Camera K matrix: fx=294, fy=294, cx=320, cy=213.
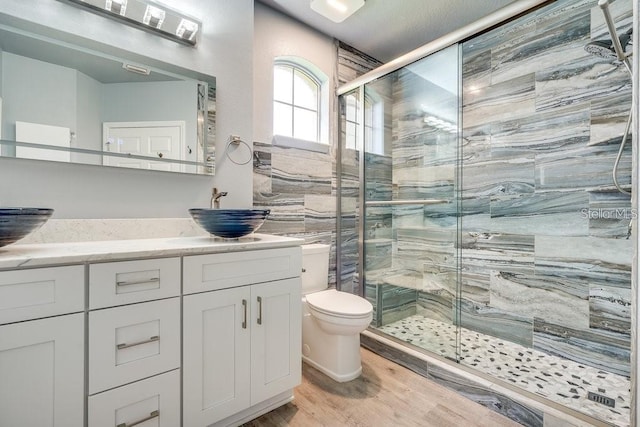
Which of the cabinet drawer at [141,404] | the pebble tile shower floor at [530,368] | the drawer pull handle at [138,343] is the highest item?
the drawer pull handle at [138,343]

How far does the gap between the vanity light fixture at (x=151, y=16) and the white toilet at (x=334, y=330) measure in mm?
1552

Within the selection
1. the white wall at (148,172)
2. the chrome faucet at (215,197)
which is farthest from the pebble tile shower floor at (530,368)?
the white wall at (148,172)

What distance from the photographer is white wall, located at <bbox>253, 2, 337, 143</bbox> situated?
2.06m

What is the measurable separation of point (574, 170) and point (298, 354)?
7.02ft

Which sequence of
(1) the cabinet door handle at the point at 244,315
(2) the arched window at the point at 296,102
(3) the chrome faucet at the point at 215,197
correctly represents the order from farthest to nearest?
(2) the arched window at the point at 296,102 < (3) the chrome faucet at the point at 215,197 < (1) the cabinet door handle at the point at 244,315

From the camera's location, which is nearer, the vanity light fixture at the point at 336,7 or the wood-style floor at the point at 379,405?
the wood-style floor at the point at 379,405

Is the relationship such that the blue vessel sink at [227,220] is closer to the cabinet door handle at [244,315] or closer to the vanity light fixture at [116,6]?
the cabinet door handle at [244,315]

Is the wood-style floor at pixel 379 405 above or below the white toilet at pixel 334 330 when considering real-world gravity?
below

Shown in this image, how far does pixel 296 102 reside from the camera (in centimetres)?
240

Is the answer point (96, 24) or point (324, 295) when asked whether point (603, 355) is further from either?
point (96, 24)

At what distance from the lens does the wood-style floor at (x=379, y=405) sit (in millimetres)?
1458

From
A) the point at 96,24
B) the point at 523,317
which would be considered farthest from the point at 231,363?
the point at 523,317

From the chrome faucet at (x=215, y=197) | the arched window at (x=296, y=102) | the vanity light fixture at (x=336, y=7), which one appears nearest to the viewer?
the chrome faucet at (x=215, y=197)

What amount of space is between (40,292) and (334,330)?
1362mm
